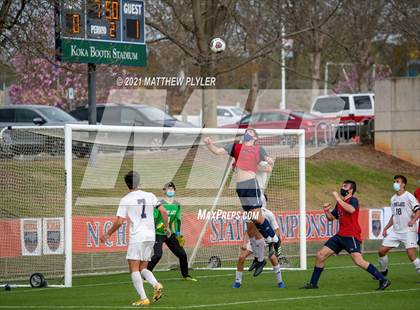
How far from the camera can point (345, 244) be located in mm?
15438

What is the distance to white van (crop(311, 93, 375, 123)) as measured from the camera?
39.0 meters

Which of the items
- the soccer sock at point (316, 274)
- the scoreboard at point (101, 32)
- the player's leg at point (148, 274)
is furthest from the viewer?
the scoreboard at point (101, 32)

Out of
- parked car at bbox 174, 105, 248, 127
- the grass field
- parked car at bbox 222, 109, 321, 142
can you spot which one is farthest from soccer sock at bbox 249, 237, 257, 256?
parked car at bbox 174, 105, 248, 127

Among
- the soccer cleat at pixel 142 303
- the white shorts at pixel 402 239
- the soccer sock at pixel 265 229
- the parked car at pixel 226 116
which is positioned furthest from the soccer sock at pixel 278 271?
the parked car at pixel 226 116

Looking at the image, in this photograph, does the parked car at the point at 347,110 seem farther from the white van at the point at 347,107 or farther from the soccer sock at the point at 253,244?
the soccer sock at the point at 253,244

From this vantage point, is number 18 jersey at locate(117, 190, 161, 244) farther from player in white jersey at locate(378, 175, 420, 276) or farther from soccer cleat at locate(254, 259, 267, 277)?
player in white jersey at locate(378, 175, 420, 276)

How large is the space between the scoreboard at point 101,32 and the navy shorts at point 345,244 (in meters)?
7.35

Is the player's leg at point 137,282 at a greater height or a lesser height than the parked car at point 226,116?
lesser

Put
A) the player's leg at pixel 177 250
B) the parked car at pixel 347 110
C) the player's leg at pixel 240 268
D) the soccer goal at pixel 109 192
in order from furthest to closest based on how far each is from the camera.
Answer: the parked car at pixel 347 110, the soccer goal at pixel 109 192, the player's leg at pixel 177 250, the player's leg at pixel 240 268

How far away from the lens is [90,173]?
19500 millimetres

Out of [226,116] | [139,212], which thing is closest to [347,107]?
[226,116]

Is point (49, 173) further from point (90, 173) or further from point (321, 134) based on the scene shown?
point (321, 134)

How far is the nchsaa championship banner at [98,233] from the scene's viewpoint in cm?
1844

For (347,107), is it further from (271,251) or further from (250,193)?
(271,251)
